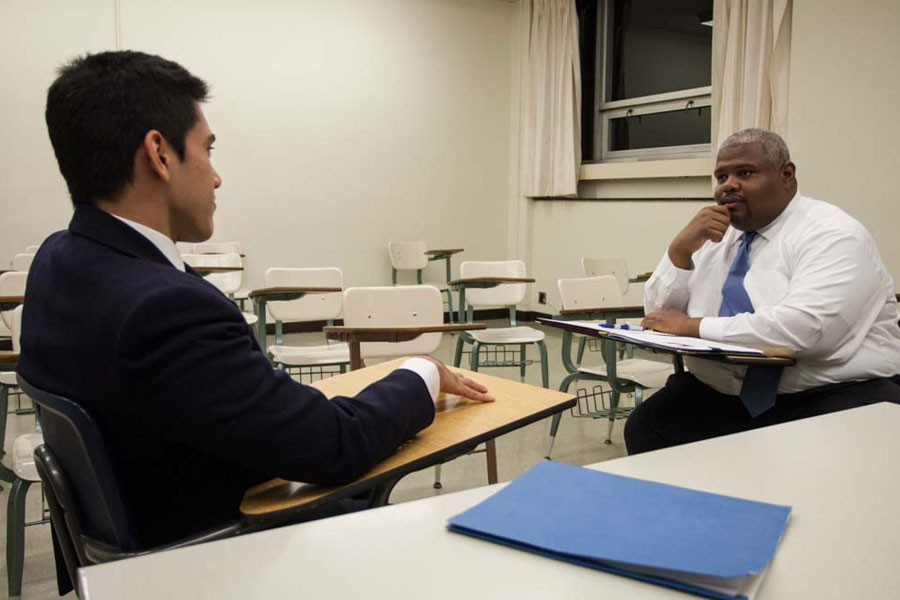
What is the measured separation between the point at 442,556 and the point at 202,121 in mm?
718

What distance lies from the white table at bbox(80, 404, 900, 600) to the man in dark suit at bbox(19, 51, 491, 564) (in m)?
0.20

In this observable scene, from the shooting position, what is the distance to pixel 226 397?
934 millimetres

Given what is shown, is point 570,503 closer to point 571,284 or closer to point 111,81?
point 111,81

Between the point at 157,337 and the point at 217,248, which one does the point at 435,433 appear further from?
the point at 217,248

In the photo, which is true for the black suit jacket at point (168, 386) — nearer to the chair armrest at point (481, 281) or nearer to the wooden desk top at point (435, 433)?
the wooden desk top at point (435, 433)

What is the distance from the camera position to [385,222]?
7.43m

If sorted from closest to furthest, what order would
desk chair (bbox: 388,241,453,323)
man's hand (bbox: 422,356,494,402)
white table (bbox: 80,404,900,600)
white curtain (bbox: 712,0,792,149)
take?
1. white table (bbox: 80,404,900,600)
2. man's hand (bbox: 422,356,494,402)
3. white curtain (bbox: 712,0,792,149)
4. desk chair (bbox: 388,241,453,323)

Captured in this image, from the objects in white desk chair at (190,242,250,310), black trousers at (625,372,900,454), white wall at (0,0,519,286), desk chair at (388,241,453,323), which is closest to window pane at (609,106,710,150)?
white wall at (0,0,519,286)

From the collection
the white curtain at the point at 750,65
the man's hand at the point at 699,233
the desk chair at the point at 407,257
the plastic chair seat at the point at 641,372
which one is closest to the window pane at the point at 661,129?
the white curtain at the point at 750,65

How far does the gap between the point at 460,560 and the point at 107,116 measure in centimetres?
72

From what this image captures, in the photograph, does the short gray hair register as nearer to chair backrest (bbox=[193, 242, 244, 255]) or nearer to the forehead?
the forehead

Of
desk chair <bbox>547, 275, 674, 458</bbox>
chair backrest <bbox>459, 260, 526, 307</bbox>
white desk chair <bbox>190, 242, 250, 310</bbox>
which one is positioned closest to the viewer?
desk chair <bbox>547, 275, 674, 458</bbox>

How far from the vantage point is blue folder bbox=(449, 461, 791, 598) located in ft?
2.24

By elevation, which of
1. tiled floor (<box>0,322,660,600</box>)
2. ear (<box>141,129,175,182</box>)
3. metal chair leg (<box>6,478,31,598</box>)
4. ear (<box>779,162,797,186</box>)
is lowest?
tiled floor (<box>0,322,660,600</box>)
